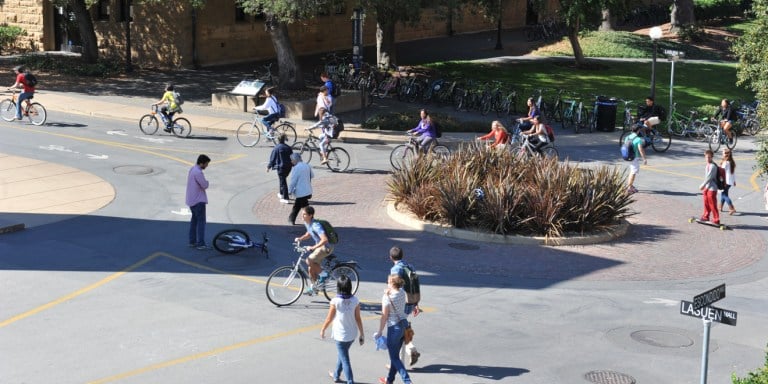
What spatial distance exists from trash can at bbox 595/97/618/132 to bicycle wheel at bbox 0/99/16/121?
18.4 m

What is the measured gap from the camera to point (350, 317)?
36.8 feet

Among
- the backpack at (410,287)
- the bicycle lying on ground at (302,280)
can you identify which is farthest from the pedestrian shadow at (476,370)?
the bicycle lying on ground at (302,280)

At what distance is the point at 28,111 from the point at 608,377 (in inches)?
876

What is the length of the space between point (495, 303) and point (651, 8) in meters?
51.8

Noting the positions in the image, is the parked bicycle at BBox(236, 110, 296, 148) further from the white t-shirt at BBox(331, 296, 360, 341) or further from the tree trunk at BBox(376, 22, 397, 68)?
the white t-shirt at BBox(331, 296, 360, 341)

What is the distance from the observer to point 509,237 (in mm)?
18609

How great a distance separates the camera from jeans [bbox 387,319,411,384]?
11.3 metres

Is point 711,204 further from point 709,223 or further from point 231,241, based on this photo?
point 231,241

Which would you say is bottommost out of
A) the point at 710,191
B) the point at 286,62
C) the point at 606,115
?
the point at 710,191

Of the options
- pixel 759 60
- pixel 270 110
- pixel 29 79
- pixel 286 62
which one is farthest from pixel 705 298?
pixel 286 62

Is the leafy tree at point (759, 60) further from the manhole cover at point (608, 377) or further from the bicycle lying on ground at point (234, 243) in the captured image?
the bicycle lying on ground at point (234, 243)

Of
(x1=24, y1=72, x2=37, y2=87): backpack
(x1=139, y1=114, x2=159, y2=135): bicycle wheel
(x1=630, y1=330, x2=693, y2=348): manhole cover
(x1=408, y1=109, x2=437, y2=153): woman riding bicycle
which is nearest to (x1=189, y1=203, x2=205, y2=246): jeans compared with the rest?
(x1=630, y1=330, x2=693, y2=348): manhole cover

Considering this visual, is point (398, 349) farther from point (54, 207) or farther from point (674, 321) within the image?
point (54, 207)

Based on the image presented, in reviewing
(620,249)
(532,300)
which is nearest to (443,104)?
(620,249)
